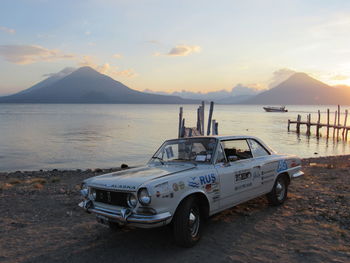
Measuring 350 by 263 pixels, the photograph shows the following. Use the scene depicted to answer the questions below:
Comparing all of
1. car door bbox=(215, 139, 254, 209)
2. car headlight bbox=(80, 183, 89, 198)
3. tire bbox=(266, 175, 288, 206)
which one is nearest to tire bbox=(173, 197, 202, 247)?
car door bbox=(215, 139, 254, 209)

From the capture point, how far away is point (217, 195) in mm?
5367

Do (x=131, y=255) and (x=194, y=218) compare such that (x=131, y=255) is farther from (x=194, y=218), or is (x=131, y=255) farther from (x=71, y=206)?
(x=71, y=206)

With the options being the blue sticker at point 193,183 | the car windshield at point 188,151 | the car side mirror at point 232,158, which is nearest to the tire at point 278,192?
the car side mirror at point 232,158

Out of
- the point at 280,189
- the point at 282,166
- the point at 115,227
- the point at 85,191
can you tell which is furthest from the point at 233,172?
the point at 85,191

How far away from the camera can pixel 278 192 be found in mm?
7188

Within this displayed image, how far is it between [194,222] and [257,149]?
260cm

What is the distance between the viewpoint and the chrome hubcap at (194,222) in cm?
494

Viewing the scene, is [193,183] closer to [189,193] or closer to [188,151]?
[189,193]

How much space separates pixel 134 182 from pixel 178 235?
104cm

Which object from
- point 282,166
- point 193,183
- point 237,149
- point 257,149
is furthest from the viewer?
point 282,166

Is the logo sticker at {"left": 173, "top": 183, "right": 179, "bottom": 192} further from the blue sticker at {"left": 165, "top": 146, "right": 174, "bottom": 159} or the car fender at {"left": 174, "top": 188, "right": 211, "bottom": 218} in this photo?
the blue sticker at {"left": 165, "top": 146, "right": 174, "bottom": 159}

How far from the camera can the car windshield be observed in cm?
571

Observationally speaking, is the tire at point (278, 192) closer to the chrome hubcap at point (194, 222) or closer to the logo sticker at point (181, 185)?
the chrome hubcap at point (194, 222)

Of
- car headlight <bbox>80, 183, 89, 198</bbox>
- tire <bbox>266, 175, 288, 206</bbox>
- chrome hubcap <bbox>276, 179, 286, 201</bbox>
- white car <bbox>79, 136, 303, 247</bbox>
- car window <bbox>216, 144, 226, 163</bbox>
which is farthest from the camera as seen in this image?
chrome hubcap <bbox>276, 179, 286, 201</bbox>
